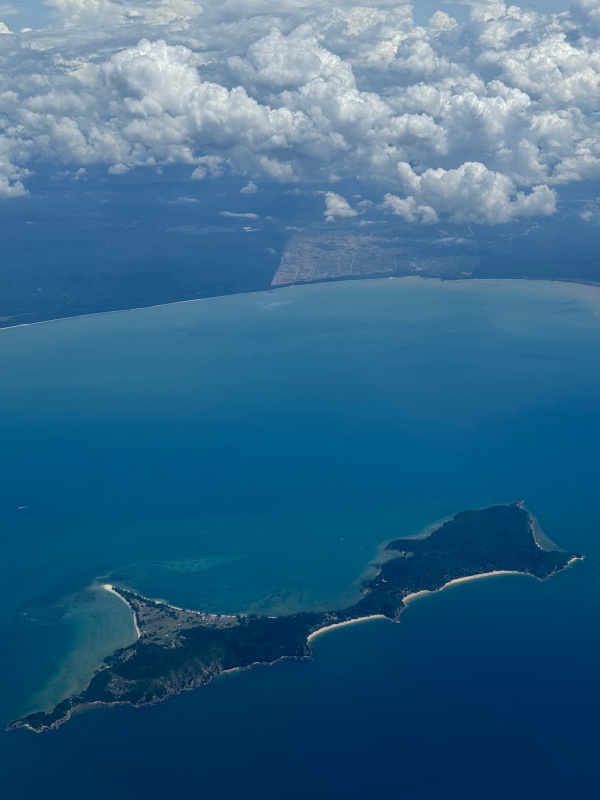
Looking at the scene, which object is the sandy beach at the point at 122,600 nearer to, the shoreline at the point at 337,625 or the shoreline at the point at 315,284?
the shoreline at the point at 337,625

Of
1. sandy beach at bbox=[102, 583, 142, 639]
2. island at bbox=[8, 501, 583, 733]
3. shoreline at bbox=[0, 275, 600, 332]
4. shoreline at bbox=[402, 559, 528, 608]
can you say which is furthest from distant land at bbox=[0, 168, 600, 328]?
shoreline at bbox=[402, 559, 528, 608]

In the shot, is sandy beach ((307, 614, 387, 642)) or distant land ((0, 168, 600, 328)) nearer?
sandy beach ((307, 614, 387, 642))

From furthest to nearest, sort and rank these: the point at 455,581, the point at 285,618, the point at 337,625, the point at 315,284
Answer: the point at 315,284
the point at 455,581
the point at 285,618
the point at 337,625

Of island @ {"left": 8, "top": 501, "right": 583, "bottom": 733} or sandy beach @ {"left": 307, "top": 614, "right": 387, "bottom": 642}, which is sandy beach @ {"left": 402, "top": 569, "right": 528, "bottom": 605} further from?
sandy beach @ {"left": 307, "top": 614, "right": 387, "bottom": 642}

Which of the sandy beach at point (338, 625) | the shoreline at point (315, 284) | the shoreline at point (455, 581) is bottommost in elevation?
the sandy beach at point (338, 625)

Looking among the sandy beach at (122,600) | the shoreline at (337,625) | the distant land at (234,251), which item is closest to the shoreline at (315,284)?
the distant land at (234,251)

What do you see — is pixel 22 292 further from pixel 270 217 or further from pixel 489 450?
pixel 489 450

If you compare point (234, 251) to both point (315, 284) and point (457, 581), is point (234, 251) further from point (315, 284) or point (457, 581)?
point (457, 581)

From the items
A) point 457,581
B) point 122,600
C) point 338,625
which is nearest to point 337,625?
point 338,625

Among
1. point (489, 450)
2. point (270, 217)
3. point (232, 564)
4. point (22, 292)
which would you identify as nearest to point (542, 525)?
point (489, 450)
